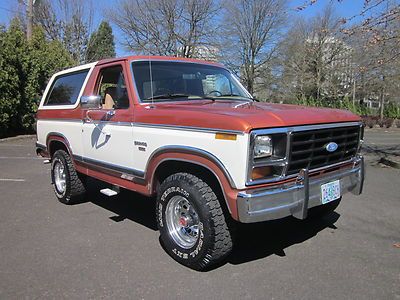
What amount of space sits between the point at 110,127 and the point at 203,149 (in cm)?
171

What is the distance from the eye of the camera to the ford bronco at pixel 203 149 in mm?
3568

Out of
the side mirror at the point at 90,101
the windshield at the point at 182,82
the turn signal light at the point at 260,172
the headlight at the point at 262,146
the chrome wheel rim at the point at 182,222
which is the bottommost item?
the chrome wheel rim at the point at 182,222

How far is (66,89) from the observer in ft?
21.3

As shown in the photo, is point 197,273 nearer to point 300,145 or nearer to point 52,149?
point 300,145

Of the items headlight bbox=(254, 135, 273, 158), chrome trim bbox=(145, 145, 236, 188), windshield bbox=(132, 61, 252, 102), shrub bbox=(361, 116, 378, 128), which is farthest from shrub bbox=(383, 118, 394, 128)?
headlight bbox=(254, 135, 273, 158)

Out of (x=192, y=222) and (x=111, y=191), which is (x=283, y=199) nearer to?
(x=192, y=222)

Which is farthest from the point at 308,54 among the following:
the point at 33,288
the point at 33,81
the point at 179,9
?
the point at 33,288

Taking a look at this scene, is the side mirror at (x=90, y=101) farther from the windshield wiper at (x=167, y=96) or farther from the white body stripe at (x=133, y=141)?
the windshield wiper at (x=167, y=96)

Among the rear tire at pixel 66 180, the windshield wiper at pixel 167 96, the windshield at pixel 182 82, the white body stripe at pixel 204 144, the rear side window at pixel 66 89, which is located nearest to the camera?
the white body stripe at pixel 204 144

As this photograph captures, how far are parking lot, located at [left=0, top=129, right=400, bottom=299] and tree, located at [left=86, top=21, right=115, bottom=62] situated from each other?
1192 inches

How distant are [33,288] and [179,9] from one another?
29.6m

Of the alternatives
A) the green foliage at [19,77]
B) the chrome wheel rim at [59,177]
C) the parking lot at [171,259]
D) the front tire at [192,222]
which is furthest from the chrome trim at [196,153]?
the green foliage at [19,77]

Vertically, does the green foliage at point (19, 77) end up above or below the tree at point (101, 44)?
below

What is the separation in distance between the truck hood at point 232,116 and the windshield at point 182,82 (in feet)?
0.85
